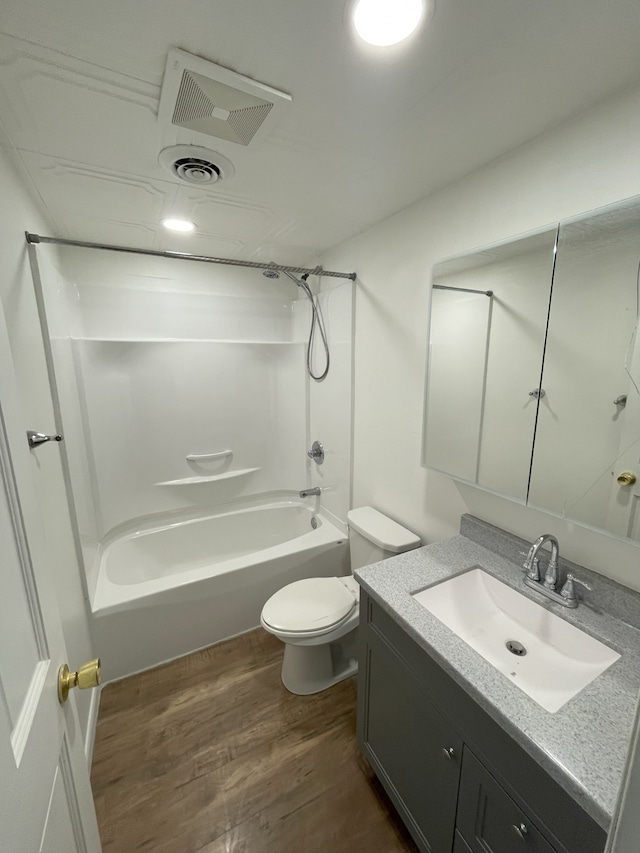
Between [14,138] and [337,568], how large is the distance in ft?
8.14

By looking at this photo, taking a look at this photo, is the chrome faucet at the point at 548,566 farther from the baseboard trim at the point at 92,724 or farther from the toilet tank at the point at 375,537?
the baseboard trim at the point at 92,724

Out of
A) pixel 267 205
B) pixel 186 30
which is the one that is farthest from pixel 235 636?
pixel 186 30

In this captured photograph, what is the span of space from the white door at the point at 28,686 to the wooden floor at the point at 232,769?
73 cm

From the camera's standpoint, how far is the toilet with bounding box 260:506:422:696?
158 centimetres

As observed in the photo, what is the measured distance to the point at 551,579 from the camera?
3.60ft

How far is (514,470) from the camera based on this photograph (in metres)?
1.25

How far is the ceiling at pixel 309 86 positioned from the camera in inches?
28.6

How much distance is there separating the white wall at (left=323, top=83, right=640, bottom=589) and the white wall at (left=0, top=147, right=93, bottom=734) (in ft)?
4.89

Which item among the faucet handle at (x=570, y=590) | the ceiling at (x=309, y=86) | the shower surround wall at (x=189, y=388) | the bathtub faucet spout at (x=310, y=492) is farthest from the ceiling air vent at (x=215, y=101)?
the bathtub faucet spout at (x=310, y=492)

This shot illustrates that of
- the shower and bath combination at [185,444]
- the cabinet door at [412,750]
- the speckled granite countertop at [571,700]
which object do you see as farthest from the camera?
the shower and bath combination at [185,444]

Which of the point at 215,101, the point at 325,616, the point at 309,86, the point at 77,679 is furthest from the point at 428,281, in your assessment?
the point at 77,679

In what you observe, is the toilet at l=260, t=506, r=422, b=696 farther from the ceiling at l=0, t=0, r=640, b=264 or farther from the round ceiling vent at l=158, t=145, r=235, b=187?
the round ceiling vent at l=158, t=145, r=235, b=187

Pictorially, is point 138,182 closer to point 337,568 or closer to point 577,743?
point 577,743

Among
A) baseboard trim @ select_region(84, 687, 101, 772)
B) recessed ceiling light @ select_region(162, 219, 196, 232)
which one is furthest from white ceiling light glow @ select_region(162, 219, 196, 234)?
baseboard trim @ select_region(84, 687, 101, 772)
